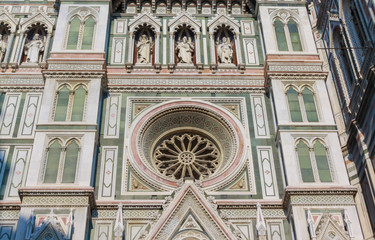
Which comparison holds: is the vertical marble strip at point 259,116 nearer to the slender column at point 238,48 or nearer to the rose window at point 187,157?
the rose window at point 187,157

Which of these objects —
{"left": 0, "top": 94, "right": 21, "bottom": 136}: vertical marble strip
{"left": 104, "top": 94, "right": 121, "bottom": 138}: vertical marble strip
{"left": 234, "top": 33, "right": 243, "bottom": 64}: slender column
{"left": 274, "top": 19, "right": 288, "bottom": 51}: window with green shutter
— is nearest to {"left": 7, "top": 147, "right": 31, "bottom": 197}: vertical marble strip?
{"left": 0, "top": 94, "right": 21, "bottom": 136}: vertical marble strip

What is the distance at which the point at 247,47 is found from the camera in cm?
1864

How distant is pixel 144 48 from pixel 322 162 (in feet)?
23.0

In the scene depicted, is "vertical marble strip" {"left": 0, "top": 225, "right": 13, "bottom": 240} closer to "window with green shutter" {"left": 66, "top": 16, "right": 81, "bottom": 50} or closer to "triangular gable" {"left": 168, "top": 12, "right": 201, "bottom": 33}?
"window with green shutter" {"left": 66, "top": 16, "right": 81, "bottom": 50}

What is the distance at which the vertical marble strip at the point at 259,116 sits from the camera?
1620 cm

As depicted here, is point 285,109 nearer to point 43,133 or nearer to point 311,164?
point 311,164

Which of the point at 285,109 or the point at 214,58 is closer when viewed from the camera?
the point at 285,109

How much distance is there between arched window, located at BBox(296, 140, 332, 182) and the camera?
47.7 feet

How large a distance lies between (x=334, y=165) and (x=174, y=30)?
7.15 meters

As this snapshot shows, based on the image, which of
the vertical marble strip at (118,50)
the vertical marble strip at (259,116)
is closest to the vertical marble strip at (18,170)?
the vertical marble strip at (118,50)

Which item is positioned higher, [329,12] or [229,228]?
[329,12]

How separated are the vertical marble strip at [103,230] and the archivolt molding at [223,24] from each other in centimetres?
773

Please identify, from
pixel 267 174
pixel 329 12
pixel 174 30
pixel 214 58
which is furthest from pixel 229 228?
pixel 329 12

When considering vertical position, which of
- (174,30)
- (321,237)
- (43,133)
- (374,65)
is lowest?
(321,237)
